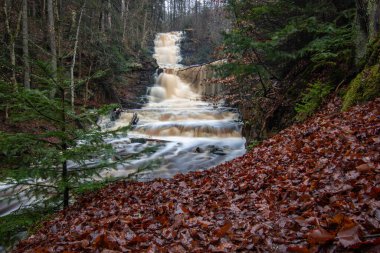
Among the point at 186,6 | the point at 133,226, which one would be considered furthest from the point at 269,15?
the point at 186,6

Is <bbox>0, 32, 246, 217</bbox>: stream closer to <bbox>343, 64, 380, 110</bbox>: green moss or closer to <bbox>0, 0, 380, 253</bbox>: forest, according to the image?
<bbox>0, 0, 380, 253</bbox>: forest

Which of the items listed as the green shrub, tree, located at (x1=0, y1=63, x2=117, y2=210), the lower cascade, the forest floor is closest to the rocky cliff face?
the green shrub

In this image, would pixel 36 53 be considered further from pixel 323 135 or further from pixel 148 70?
pixel 323 135

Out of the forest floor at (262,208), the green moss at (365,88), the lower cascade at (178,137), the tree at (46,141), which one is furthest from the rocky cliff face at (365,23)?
the tree at (46,141)

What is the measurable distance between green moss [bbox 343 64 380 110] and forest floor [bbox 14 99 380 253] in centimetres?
51

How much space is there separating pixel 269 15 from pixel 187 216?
30.3ft

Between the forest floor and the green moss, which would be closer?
the forest floor

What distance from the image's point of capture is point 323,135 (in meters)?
6.56

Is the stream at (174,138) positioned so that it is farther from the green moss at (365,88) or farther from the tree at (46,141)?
the green moss at (365,88)

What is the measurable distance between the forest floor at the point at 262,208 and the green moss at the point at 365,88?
0.51 metres

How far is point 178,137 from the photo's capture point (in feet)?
57.8

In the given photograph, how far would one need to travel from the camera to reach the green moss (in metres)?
7.01

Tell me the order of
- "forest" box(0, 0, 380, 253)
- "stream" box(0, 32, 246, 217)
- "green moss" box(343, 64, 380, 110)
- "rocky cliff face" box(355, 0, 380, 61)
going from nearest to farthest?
"forest" box(0, 0, 380, 253) → "green moss" box(343, 64, 380, 110) → "rocky cliff face" box(355, 0, 380, 61) → "stream" box(0, 32, 246, 217)

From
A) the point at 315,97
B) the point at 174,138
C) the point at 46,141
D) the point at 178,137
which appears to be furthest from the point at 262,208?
the point at 178,137
